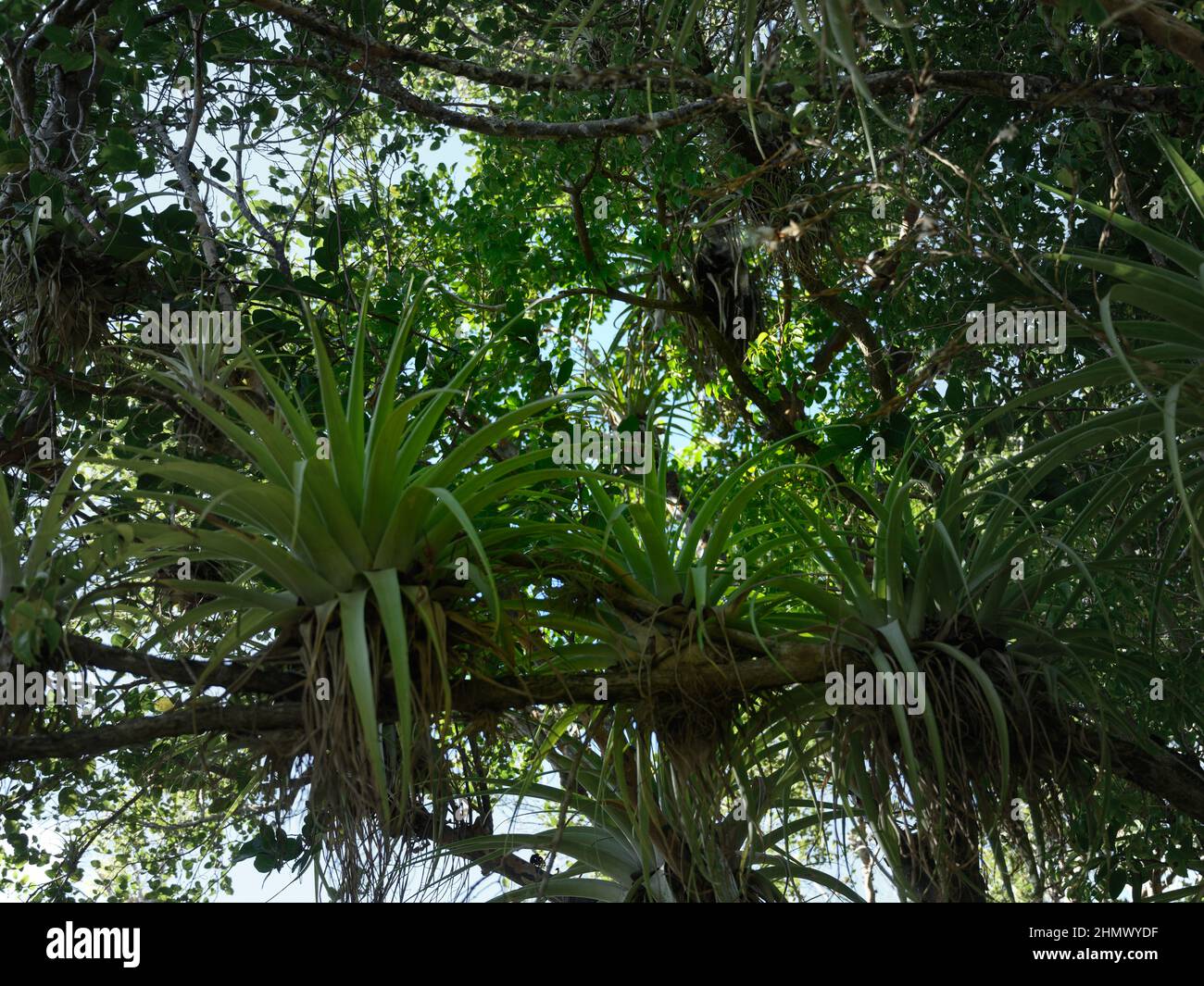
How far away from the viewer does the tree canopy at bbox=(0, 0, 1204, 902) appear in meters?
2.02

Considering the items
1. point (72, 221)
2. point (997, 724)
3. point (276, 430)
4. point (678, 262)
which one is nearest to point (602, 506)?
point (276, 430)

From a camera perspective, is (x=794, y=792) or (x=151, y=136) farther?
(x=151, y=136)

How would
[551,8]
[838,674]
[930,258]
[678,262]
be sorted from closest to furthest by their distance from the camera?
1. [838,674]
2. [930,258]
3. [678,262]
4. [551,8]

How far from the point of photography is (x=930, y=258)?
2488 mm

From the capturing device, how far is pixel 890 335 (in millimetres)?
4473

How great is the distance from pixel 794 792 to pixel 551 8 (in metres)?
3.41

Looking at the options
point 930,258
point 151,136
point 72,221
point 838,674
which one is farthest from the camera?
point 151,136

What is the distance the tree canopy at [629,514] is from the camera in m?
2.02

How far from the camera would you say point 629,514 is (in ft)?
9.02

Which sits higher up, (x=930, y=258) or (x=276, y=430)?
(x=930, y=258)
